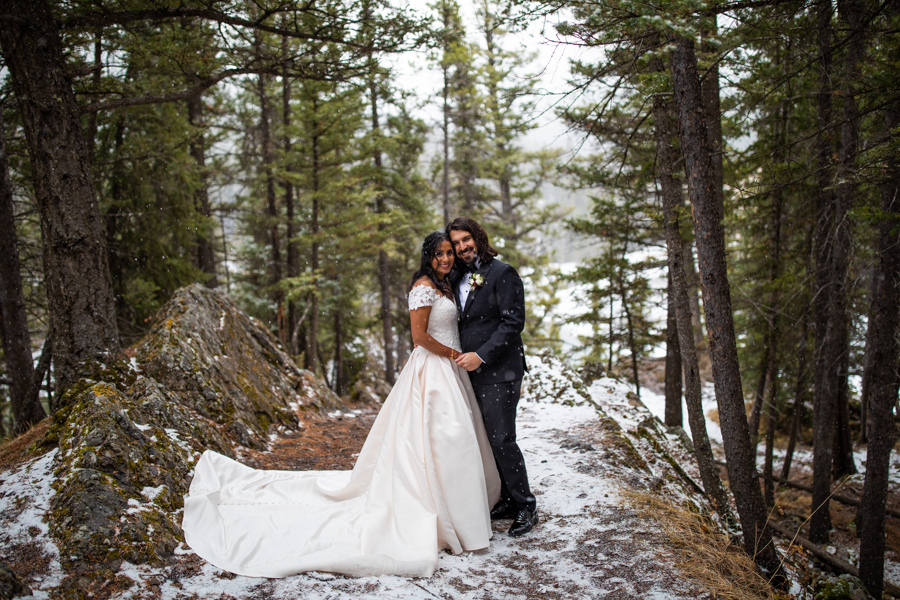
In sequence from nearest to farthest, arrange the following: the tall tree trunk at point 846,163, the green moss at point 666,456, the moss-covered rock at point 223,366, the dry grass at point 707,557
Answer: the dry grass at point 707,557
the tall tree trunk at point 846,163
the moss-covered rock at point 223,366
the green moss at point 666,456

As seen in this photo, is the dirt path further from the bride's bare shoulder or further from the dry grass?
the dry grass

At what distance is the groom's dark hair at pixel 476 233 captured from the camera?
4367mm

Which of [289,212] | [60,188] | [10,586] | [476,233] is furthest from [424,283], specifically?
[289,212]

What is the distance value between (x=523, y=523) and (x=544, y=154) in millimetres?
15726

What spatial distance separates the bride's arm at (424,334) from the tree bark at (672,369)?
22.0 ft

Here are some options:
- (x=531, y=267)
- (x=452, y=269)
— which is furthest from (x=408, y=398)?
(x=531, y=267)

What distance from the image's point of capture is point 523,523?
4.25 m

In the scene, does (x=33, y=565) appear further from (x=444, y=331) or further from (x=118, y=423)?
(x=444, y=331)

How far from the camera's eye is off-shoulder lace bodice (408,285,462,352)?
14.1 ft

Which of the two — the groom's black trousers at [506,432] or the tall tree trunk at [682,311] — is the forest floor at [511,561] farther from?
the tall tree trunk at [682,311]

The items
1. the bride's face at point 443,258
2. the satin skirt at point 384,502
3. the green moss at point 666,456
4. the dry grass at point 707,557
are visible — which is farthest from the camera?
the green moss at point 666,456

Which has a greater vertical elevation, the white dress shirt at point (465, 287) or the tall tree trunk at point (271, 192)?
the tall tree trunk at point (271, 192)

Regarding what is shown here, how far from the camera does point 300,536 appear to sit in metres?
3.80

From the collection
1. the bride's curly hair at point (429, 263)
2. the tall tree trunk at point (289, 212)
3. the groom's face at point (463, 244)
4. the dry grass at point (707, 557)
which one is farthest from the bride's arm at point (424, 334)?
the tall tree trunk at point (289, 212)
